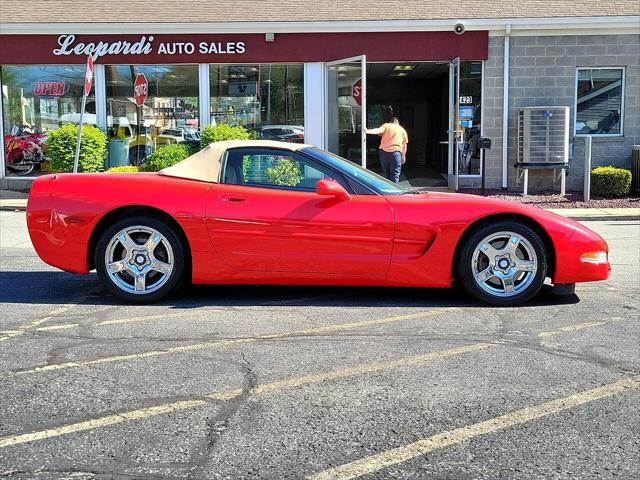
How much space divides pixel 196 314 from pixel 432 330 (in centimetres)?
184

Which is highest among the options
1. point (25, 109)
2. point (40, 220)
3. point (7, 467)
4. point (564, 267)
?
point (25, 109)

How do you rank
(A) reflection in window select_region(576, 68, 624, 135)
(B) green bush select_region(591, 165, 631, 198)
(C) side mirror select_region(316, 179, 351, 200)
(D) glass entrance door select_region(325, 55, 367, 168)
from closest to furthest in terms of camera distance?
(C) side mirror select_region(316, 179, 351, 200) < (B) green bush select_region(591, 165, 631, 198) < (D) glass entrance door select_region(325, 55, 367, 168) < (A) reflection in window select_region(576, 68, 624, 135)

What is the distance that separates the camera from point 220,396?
3695 millimetres

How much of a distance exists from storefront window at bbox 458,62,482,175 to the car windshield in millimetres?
9889

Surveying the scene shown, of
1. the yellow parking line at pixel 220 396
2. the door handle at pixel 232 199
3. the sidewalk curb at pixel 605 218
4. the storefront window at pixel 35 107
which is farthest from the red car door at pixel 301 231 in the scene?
the storefront window at pixel 35 107

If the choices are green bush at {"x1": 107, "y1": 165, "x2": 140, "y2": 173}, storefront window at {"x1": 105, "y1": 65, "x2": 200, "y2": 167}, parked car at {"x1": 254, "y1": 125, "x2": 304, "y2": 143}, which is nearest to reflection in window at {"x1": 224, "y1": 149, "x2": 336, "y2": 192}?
green bush at {"x1": 107, "y1": 165, "x2": 140, "y2": 173}

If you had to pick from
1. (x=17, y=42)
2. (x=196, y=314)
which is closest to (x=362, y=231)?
(x=196, y=314)

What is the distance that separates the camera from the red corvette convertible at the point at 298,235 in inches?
221

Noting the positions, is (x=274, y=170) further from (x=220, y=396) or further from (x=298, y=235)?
(x=220, y=396)

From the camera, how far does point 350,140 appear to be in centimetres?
1568

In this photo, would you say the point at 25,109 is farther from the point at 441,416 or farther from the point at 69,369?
the point at 441,416

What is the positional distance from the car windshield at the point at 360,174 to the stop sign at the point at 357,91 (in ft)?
30.6

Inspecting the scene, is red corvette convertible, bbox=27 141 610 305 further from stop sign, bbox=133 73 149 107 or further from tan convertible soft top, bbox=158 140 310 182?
stop sign, bbox=133 73 149 107

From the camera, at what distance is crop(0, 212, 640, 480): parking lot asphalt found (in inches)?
118
